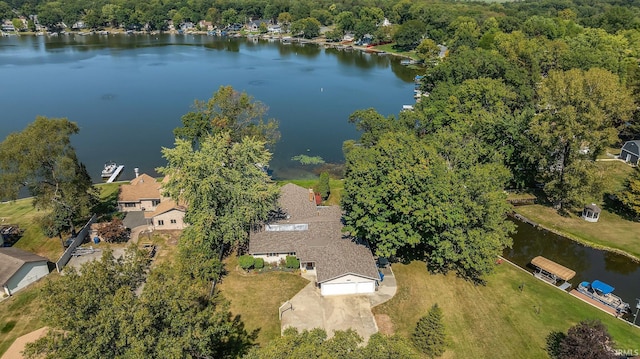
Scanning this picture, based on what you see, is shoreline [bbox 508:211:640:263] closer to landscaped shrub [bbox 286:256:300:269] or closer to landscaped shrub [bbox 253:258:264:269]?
landscaped shrub [bbox 286:256:300:269]

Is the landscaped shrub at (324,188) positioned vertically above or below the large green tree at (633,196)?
below

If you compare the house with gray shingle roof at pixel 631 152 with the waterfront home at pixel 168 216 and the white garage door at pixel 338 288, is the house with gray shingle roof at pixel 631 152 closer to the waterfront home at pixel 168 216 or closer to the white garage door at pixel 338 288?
the white garage door at pixel 338 288

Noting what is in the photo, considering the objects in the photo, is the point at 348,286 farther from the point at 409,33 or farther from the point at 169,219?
the point at 409,33

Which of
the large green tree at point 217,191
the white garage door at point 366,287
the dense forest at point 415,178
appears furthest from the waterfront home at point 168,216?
the white garage door at point 366,287

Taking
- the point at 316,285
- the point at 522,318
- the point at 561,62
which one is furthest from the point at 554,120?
the point at 561,62

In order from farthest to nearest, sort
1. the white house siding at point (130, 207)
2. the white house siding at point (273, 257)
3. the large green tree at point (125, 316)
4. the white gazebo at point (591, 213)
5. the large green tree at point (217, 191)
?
1. the white house siding at point (130, 207)
2. the white gazebo at point (591, 213)
3. the white house siding at point (273, 257)
4. the large green tree at point (217, 191)
5. the large green tree at point (125, 316)
